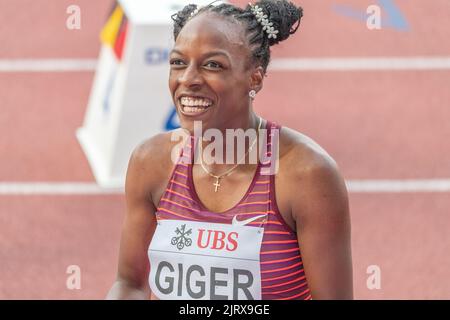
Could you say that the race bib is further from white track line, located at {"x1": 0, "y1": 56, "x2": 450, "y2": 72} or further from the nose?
white track line, located at {"x1": 0, "y1": 56, "x2": 450, "y2": 72}

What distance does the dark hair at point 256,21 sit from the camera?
2.97m

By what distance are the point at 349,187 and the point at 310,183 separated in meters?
3.62

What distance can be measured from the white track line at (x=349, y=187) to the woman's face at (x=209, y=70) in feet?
11.7

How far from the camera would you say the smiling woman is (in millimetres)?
2871

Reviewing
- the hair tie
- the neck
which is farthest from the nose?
the hair tie

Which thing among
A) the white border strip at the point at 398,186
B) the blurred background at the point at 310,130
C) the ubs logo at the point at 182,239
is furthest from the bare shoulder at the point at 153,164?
the white border strip at the point at 398,186

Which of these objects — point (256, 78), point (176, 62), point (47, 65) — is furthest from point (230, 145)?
point (47, 65)

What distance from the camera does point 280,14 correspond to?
10.1 ft

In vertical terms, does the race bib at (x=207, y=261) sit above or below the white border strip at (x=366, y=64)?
below

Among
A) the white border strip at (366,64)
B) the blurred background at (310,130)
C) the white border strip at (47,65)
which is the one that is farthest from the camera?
the white border strip at (47,65)

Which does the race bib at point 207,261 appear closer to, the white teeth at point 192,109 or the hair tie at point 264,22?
the white teeth at point 192,109

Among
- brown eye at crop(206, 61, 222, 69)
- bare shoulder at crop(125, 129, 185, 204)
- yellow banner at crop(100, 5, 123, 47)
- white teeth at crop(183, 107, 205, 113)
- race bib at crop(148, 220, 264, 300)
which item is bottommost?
race bib at crop(148, 220, 264, 300)
